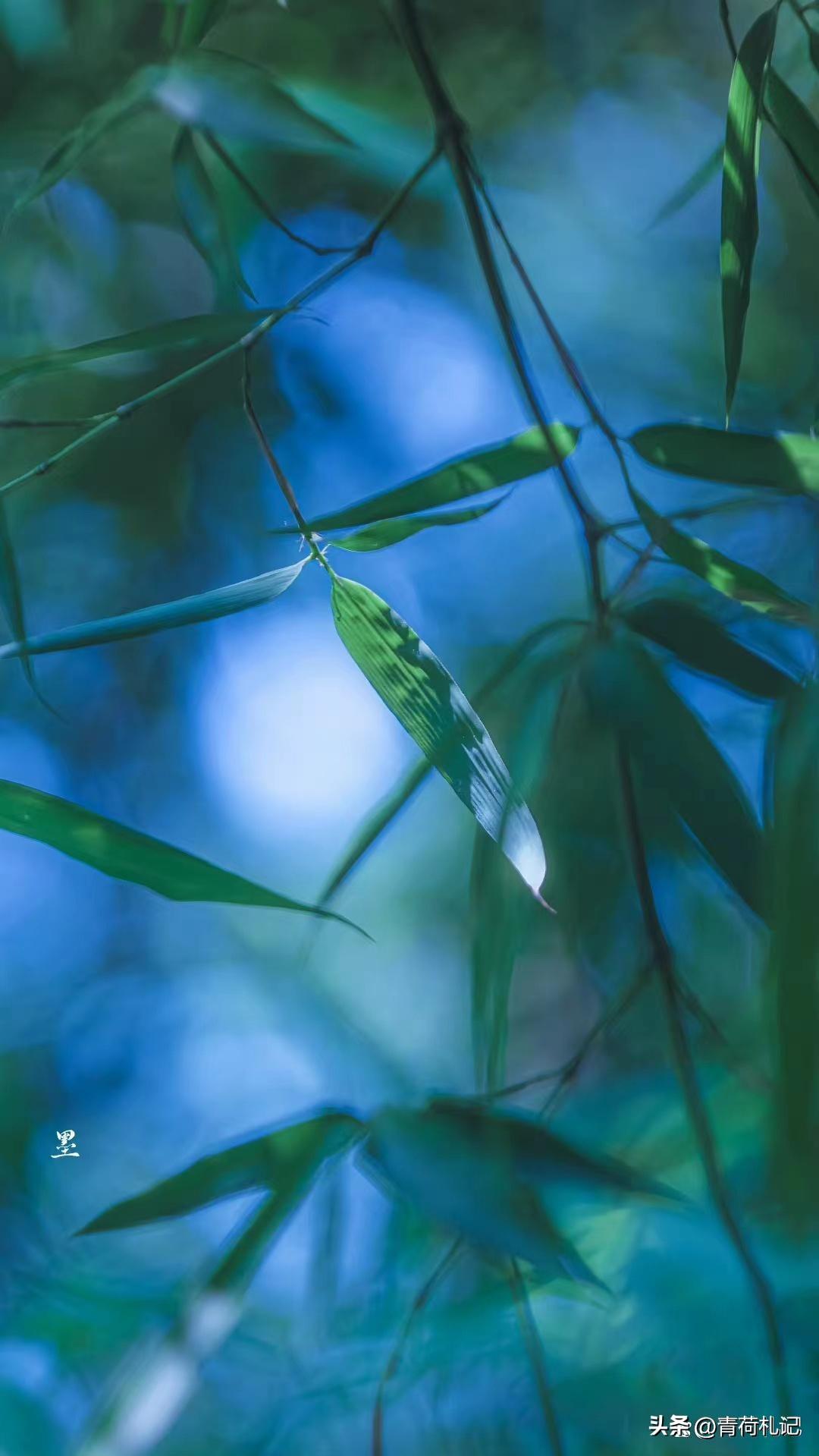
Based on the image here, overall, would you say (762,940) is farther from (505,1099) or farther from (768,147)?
(768,147)

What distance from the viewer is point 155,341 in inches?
16.8

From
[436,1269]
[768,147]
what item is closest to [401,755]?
[436,1269]

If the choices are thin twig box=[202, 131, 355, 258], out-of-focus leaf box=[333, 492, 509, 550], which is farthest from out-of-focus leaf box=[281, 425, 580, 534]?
thin twig box=[202, 131, 355, 258]

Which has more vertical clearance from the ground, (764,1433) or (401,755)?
(401,755)

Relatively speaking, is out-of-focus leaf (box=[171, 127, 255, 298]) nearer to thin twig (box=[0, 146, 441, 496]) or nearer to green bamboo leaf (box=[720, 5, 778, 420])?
thin twig (box=[0, 146, 441, 496])

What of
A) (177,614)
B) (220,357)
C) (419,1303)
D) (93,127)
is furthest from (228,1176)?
(93,127)

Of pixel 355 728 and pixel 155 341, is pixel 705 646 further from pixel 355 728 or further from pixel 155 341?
pixel 155 341

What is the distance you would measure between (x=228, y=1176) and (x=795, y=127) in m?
0.47

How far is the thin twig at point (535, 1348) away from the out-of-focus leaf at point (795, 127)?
45 cm

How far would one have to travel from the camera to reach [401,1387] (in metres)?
0.37

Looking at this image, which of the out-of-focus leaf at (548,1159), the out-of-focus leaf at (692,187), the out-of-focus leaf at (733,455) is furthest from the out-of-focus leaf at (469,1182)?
the out-of-focus leaf at (692,187)

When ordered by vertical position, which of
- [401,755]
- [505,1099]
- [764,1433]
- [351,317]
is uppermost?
[351,317]

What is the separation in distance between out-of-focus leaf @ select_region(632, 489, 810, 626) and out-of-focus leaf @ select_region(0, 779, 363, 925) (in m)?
0.20

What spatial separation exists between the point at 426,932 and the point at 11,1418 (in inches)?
8.9
